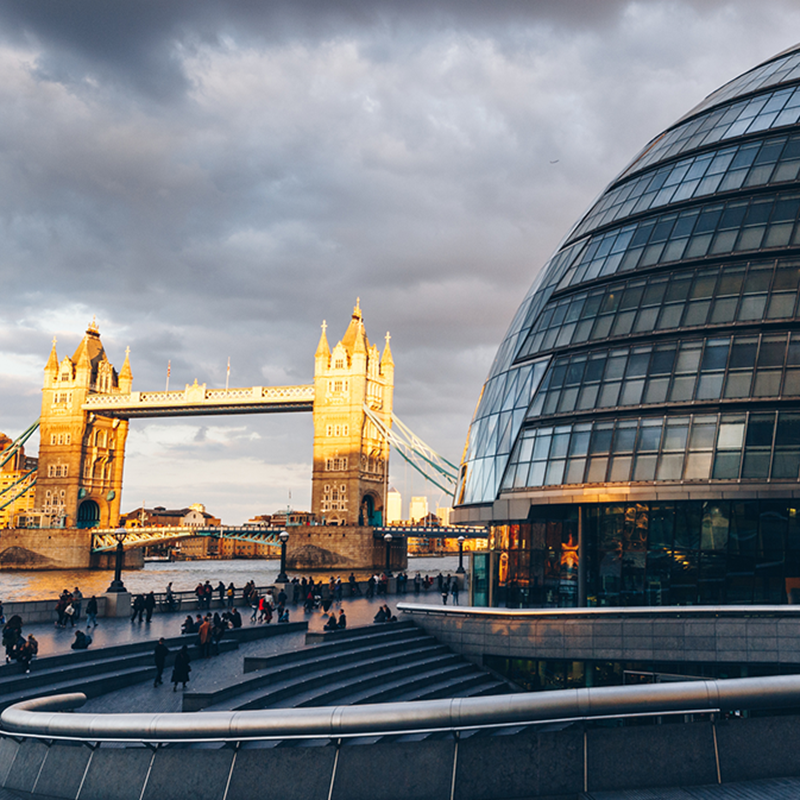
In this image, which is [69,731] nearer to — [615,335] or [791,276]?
[615,335]

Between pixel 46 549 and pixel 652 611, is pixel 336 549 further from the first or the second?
pixel 652 611

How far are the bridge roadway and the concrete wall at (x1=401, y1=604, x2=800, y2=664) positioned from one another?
396 ft

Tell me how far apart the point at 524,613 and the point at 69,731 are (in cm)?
1674

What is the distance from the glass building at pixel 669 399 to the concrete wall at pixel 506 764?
1427cm

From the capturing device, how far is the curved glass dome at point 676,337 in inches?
1046

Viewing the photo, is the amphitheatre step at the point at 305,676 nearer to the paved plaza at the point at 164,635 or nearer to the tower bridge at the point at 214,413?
the paved plaza at the point at 164,635

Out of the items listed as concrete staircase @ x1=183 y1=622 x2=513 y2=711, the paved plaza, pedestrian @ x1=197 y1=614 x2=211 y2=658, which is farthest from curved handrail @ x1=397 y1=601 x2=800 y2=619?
pedestrian @ x1=197 y1=614 x2=211 y2=658

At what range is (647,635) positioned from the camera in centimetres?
2506

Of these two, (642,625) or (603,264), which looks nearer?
(642,625)

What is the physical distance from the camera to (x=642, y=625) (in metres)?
25.1

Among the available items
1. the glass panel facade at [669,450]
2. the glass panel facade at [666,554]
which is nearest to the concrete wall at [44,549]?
the glass panel facade at [666,554]

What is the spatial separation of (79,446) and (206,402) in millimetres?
33819

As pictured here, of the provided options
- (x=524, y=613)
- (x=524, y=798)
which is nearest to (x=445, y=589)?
(x=524, y=613)

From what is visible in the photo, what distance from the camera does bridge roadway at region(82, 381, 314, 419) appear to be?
148250 mm
